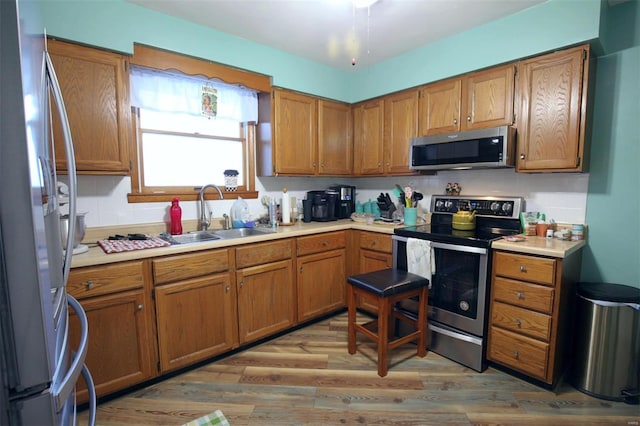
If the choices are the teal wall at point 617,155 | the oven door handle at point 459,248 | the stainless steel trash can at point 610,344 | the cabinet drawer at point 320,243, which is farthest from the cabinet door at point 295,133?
the stainless steel trash can at point 610,344

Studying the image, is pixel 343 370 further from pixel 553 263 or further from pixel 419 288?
pixel 553 263

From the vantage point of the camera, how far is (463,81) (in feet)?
8.10

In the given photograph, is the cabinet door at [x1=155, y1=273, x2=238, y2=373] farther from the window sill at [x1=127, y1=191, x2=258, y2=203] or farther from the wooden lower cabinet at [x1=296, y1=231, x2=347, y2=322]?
the window sill at [x1=127, y1=191, x2=258, y2=203]

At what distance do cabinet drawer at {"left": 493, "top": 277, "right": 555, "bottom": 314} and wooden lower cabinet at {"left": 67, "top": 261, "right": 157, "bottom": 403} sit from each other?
2.18 metres

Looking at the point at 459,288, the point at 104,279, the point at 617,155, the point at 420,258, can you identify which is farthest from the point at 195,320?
the point at 617,155

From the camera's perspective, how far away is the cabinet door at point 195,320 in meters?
1.90

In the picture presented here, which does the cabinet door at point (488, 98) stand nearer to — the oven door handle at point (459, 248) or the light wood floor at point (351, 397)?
the oven door handle at point (459, 248)

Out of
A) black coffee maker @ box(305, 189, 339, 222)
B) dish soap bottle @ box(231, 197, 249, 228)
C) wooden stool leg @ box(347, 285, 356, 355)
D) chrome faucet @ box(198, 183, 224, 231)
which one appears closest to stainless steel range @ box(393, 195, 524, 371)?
wooden stool leg @ box(347, 285, 356, 355)

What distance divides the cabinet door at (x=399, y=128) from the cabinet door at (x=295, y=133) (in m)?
0.72

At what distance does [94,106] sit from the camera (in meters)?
1.87

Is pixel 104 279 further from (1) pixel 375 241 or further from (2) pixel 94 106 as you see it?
(1) pixel 375 241

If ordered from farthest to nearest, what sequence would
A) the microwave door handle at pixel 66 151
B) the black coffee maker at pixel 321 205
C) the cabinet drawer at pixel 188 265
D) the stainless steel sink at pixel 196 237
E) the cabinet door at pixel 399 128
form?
the black coffee maker at pixel 321 205 → the cabinet door at pixel 399 128 → the stainless steel sink at pixel 196 237 → the cabinet drawer at pixel 188 265 → the microwave door handle at pixel 66 151

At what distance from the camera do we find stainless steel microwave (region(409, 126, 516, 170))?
2.19m

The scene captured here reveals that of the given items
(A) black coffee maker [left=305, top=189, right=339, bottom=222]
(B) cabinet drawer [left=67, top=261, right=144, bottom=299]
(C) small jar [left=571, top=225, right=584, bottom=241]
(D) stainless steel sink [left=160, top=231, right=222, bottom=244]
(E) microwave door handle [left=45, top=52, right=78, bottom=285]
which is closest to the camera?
(E) microwave door handle [left=45, top=52, right=78, bottom=285]
